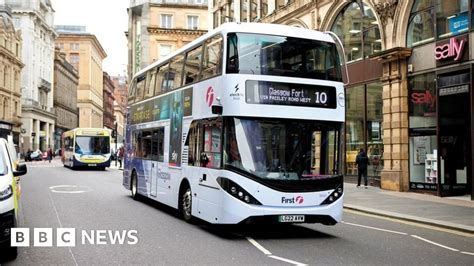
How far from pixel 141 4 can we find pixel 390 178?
53.3 m

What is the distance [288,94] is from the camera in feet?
33.8

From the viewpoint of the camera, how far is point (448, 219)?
43.7 feet

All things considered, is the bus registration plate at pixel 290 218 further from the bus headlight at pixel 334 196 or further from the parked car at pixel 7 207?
the parked car at pixel 7 207

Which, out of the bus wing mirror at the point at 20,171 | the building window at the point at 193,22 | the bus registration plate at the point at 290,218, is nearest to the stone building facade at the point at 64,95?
the building window at the point at 193,22

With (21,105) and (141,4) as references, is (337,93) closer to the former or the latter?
(141,4)

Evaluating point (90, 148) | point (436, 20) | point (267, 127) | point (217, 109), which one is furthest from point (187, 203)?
point (90, 148)

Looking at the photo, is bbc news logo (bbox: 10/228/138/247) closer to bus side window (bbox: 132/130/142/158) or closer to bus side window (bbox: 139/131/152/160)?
bus side window (bbox: 139/131/152/160)

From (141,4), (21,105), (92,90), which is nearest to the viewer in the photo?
(141,4)

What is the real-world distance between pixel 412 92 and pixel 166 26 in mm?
47529

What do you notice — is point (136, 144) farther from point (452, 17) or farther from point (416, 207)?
point (452, 17)

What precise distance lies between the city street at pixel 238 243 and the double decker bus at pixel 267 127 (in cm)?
58

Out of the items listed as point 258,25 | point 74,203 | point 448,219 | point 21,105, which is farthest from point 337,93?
point 21,105

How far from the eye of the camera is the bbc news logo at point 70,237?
9.51 meters

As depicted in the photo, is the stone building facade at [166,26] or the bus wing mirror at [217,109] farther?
the stone building facade at [166,26]
